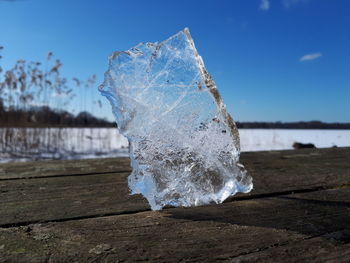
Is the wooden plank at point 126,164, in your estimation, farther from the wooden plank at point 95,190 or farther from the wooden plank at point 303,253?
the wooden plank at point 303,253

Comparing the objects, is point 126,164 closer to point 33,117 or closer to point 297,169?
point 297,169

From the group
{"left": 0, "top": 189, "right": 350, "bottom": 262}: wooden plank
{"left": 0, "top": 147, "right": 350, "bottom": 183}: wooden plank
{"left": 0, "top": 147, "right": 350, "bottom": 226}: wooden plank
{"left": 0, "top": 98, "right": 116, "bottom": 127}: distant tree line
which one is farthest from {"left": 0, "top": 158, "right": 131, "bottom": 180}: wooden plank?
{"left": 0, "top": 98, "right": 116, "bottom": 127}: distant tree line

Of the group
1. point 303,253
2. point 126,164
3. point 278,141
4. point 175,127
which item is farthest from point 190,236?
point 278,141

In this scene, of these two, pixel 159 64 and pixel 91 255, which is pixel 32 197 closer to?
pixel 91 255

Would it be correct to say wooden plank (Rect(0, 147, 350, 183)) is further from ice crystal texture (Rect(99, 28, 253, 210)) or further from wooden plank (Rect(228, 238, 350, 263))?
wooden plank (Rect(228, 238, 350, 263))

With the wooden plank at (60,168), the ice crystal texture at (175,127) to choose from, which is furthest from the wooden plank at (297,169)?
the wooden plank at (60,168)

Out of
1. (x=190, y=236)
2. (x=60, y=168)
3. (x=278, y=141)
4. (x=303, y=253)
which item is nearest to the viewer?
(x=303, y=253)

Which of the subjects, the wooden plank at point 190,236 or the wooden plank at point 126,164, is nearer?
the wooden plank at point 190,236
